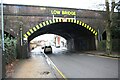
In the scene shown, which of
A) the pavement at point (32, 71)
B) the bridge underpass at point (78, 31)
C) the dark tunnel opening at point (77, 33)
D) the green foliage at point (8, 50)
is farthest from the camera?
the dark tunnel opening at point (77, 33)

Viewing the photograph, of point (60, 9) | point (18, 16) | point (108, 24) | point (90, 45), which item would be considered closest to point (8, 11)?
point (18, 16)

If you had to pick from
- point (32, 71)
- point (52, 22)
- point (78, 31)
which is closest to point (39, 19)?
point (52, 22)

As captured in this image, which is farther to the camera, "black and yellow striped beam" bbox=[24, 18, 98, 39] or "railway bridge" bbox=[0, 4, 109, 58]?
"black and yellow striped beam" bbox=[24, 18, 98, 39]

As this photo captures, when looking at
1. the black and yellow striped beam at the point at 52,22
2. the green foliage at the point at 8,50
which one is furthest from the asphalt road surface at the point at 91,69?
the black and yellow striped beam at the point at 52,22

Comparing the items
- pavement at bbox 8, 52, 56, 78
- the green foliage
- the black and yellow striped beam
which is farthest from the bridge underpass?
pavement at bbox 8, 52, 56, 78

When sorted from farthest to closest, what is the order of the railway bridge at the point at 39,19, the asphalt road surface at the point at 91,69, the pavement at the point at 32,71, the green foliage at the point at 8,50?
the railway bridge at the point at 39,19, the green foliage at the point at 8,50, the pavement at the point at 32,71, the asphalt road surface at the point at 91,69

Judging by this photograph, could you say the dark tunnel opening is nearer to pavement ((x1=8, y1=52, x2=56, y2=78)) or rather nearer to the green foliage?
the green foliage

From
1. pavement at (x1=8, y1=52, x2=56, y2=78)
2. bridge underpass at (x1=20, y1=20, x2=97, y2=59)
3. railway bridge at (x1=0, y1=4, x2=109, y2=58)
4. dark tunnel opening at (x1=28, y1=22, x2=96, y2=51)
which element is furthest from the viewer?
dark tunnel opening at (x1=28, y1=22, x2=96, y2=51)

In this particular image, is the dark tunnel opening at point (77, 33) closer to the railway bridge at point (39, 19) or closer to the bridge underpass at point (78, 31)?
the bridge underpass at point (78, 31)

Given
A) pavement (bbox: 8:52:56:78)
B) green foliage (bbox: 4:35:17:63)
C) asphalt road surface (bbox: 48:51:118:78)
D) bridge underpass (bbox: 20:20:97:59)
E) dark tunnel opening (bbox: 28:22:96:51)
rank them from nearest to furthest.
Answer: asphalt road surface (bbox: 48:51:118:78), pavement (bbox: 8:52:56:78), green foliage (bbox: 4:35:17:63), bridge underpass (bbox: 20:20:97:59), dark tunnel opening (bbox: 28:22:96:51)

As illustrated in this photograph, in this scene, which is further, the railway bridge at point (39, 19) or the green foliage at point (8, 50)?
the railway bridge at point (39, 19)

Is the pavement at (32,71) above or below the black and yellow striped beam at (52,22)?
below

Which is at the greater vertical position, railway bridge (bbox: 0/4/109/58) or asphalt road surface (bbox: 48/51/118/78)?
railway bridge (bbox: 0/4/109/58)

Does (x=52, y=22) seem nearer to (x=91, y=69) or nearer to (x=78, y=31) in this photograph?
(x=78, y=31)
